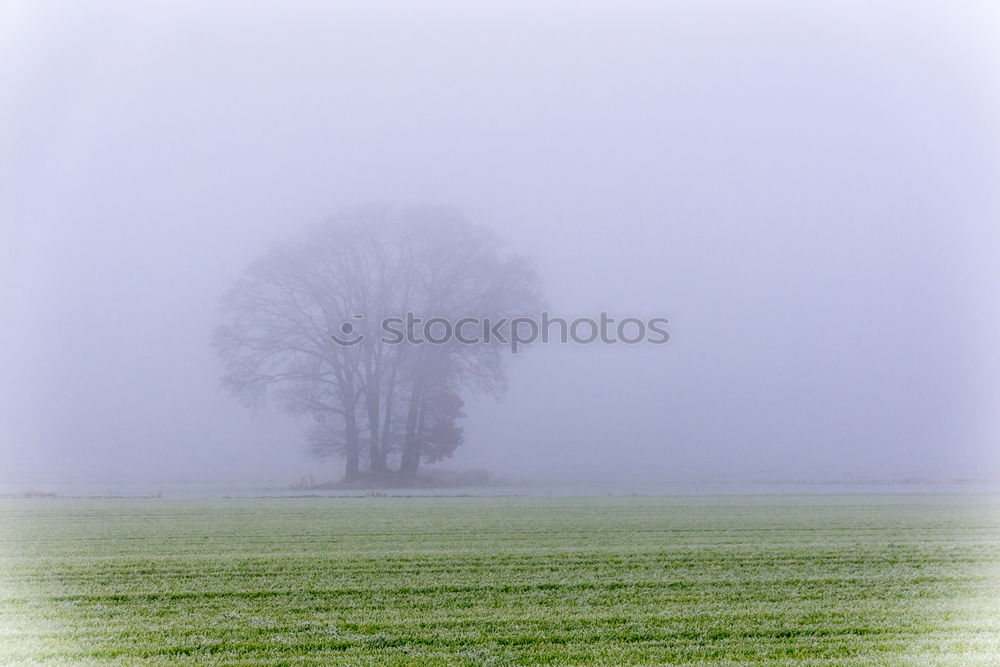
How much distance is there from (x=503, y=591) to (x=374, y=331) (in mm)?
27126

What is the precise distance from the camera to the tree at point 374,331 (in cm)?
3391

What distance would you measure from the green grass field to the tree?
18.1 metres

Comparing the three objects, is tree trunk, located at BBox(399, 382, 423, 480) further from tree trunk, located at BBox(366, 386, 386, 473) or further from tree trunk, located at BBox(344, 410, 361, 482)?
tree trunk, located at BBox(344, 410, 361, 482)

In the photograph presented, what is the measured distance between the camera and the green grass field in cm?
640

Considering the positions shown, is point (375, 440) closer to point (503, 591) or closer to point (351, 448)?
point (351, 448)

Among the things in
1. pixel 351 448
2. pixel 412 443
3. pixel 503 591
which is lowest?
pixel 503 591

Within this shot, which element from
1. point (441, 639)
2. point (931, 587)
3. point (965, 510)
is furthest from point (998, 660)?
point (965, 510)

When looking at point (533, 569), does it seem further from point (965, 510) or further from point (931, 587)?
point (965, 510)

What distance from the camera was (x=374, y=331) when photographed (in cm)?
3519

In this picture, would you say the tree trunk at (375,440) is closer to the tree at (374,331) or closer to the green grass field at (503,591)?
the tree at (374,331)

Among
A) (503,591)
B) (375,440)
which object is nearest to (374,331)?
(375,440)

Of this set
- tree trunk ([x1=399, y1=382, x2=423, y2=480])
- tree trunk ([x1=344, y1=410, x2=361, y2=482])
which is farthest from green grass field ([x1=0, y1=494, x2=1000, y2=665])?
tree trunk ([x1=399, y1=382, x2=423, y2=480])

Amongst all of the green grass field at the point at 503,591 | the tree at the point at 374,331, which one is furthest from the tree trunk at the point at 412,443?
the green grass field at the point at 503,591

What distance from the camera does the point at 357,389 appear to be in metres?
34.9
